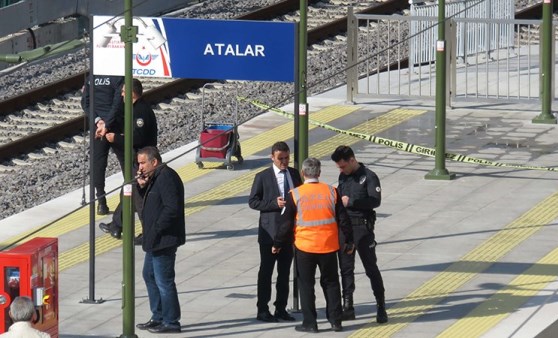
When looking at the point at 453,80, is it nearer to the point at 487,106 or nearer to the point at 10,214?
the point at 487,106

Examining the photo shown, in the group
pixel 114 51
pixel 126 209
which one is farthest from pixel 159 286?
pixel 114 51

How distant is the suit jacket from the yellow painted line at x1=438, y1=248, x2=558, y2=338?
5.68 feet

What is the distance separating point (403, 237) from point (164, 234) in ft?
13.4

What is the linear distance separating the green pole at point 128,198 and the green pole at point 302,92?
1.87 meters

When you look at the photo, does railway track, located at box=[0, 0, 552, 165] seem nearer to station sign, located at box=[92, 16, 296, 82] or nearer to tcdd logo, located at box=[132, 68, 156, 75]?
tcdd logo, located at box=[132, 68, 156, 75]

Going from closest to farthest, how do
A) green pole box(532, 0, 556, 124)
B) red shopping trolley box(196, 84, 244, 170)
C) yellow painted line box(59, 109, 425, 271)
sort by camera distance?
yellow painted line box(59, 109, 425, 271), red shopping trolley box(196, 84, 244, 170), green pole box(532, 0, 556, 124)

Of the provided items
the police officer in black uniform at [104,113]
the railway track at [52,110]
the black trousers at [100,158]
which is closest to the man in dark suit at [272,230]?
the police officer in black uniform at [104,113]

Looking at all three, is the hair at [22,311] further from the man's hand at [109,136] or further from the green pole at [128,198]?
the man's hand at [109,136]

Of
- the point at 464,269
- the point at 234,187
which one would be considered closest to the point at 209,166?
the point at 234,187

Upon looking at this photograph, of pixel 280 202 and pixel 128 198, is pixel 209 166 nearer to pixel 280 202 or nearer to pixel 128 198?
pixel 280 202

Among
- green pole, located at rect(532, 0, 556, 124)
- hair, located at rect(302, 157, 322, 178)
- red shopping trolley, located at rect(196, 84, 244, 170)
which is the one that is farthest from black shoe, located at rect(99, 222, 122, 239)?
green pole, located at rect(532, 0, 556, 124)

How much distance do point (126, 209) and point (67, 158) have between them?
27.8ft

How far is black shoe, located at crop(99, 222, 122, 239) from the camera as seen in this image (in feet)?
58.7

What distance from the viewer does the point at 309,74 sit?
2722 cm
